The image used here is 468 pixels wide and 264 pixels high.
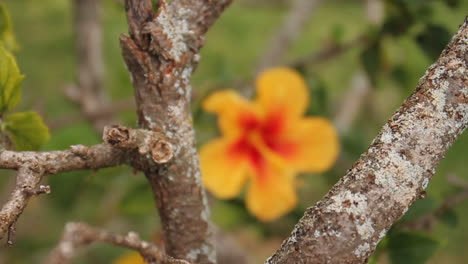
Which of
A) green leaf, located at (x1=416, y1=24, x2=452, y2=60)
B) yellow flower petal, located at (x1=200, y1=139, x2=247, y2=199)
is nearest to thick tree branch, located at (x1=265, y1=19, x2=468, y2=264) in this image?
green leaf, located at (x1=416, y1=24, x2=452, y2=60)

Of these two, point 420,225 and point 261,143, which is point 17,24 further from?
point 420,225

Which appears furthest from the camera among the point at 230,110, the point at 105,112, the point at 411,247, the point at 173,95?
the point at 105,112

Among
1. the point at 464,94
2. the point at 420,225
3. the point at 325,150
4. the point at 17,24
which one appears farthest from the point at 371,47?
the point at 17,24

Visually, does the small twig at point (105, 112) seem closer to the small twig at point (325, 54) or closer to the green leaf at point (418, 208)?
the small twig at point (325, 54)

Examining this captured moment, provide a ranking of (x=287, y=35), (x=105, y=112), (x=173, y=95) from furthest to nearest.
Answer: (x=287, y=35)
(x=105, y=112)
(x=173, y=95)

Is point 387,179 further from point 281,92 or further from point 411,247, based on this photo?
point 281,92

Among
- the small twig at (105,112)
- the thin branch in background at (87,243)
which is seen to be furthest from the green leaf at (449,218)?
the small twig at (105,112)

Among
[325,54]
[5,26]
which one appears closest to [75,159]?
[5,26]
